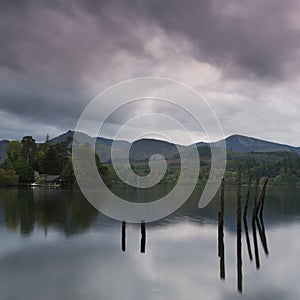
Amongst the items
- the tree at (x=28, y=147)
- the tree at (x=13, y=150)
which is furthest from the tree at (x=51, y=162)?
the tree at (x=13, y=150)

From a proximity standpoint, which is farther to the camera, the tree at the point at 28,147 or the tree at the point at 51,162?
the tree at the point at 28,147

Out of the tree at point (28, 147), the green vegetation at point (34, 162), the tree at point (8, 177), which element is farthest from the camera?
the tree at point (28, 147)

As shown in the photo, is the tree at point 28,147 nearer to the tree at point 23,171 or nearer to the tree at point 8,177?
the tree at point 23,171

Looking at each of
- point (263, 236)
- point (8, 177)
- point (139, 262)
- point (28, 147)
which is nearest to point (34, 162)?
point (28, 147)

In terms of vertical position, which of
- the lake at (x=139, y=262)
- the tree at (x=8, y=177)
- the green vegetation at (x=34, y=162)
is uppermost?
the green vegetation at (x=34, y=162)

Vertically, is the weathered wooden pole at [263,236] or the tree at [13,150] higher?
the tree at [13,150]

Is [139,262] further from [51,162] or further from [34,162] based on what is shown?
[34,162]

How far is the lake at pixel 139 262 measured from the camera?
47.3 ft

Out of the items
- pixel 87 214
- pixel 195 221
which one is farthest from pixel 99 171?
pixel 195 221

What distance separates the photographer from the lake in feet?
47.3

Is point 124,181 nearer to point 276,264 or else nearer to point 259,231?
point 259,231

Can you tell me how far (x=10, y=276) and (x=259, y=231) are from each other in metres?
19.7

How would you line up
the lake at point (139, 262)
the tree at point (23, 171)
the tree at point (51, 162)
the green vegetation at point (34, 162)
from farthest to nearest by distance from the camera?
the tree at point (51, 162) < the tree at point (23, 171) < the green vegetation at point (34, 162) < the lake at point (139, 262)

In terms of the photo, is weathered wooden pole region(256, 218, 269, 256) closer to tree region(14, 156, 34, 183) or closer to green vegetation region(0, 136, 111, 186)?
green vegetation region(0, 136, 111, 186)
